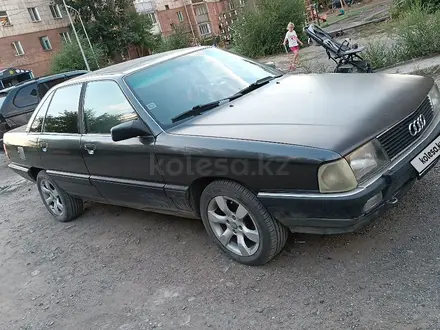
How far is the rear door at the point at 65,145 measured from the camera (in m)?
4.02

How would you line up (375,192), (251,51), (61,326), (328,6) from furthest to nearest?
(328,6) < (251,51) < (61,326) < (375,192)

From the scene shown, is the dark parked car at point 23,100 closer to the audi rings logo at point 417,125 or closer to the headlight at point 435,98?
the headlight at point 435,98

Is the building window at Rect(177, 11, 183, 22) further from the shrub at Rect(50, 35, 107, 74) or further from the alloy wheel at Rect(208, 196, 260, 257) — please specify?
the alloy wheel at Rect(208, 196, 260, 257)

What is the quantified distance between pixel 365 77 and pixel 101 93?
2359mm

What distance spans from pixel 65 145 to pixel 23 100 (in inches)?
255

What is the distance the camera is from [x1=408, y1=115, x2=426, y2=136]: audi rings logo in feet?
9.18

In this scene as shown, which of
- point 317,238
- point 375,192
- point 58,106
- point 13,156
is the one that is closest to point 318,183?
point 375,192

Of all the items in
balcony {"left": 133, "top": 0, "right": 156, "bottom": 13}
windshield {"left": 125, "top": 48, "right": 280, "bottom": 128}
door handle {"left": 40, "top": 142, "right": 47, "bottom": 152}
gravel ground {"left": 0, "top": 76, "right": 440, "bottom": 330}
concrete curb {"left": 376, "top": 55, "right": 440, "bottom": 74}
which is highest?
balcony {"left": 133, "top": 0, "right": 156, "bottom": 13}

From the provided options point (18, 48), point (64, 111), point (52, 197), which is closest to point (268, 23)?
point (52, 197)

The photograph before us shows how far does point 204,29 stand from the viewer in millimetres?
48531

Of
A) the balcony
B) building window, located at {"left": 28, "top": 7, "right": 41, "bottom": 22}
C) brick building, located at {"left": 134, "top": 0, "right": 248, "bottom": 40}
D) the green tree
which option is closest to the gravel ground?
the green tree

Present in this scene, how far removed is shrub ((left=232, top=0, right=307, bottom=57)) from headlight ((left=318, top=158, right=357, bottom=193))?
51.7 feet

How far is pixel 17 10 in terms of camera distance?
3425 centimetres

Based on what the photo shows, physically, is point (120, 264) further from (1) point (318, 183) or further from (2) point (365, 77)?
(2) point (365, 77)
